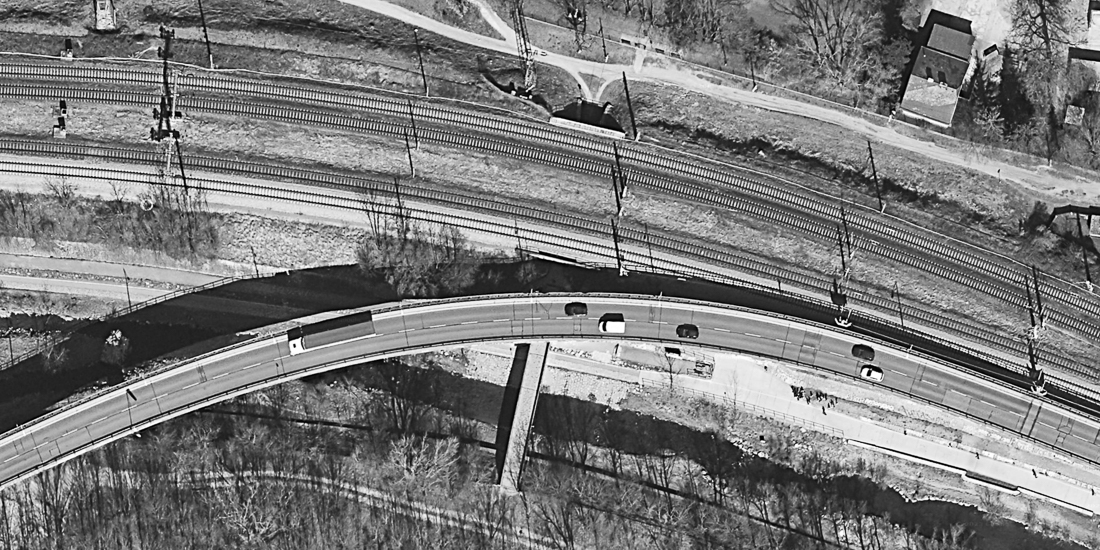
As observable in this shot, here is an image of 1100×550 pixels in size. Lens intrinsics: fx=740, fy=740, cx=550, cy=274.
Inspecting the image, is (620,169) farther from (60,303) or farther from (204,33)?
(60,303)

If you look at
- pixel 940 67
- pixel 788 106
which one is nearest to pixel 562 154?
pixel 788 106

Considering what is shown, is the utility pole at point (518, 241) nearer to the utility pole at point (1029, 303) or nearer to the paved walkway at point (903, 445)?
the paved walkway at point (903, 445)

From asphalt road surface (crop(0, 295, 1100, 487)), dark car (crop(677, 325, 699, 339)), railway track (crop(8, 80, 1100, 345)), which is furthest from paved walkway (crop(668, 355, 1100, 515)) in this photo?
railway track (crop(8, 80, 1100, 345))

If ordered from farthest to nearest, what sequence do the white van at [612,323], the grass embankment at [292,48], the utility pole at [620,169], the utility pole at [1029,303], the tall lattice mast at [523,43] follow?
the utility pole at [1029,303]
the tall lattice mast at [523,43]
the utility pole at [620,169]
the grass embankment at [292,48]
the white van at [612,323]

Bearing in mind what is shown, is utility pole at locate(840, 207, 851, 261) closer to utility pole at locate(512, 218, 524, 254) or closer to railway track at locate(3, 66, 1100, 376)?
railway track at locate(3, 66, 1100, 376)

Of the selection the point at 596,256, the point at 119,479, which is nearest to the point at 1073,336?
the point at 596,256

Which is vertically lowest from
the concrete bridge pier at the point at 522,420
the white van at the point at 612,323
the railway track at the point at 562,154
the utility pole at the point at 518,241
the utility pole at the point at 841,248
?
the concrete bridge pier at the point at 522,420

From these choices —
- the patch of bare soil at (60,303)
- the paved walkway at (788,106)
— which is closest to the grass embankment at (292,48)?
the paved walkway at (788,106)
